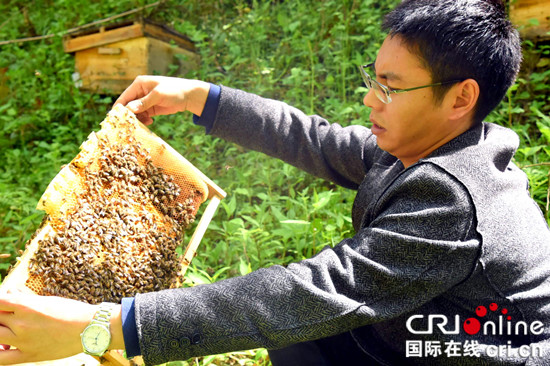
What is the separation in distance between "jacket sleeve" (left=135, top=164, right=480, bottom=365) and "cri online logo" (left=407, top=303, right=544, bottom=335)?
0.24 m

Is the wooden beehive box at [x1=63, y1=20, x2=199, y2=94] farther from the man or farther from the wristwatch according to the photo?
the wristwatch

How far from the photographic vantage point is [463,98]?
207 centimetres

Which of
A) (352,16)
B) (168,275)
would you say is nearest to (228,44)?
(352,16)

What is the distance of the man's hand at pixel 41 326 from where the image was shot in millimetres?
1717

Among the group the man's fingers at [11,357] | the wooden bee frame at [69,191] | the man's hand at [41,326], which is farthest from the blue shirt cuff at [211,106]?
the man's fingers at [11,357]

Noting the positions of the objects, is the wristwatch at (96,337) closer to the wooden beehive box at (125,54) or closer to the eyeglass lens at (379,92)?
the eyeglass lens at (379,92)

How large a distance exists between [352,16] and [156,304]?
4.83 meters

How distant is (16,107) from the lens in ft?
22.8

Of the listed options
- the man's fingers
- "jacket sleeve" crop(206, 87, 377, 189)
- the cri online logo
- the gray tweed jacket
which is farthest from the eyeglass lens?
the man's fingers

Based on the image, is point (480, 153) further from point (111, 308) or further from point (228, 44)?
point (228, 44)

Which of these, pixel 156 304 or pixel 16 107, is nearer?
pixel 156 304

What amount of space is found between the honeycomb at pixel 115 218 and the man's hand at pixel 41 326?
1.12ft

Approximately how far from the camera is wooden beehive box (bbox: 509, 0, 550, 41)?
481 cm

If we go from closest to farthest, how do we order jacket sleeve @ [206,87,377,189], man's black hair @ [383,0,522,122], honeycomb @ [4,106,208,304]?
man's black hair @ [383,0,522,122], honeycomb @ [4,106,208,304], jacket sleeve @ [206,87,377,189]
